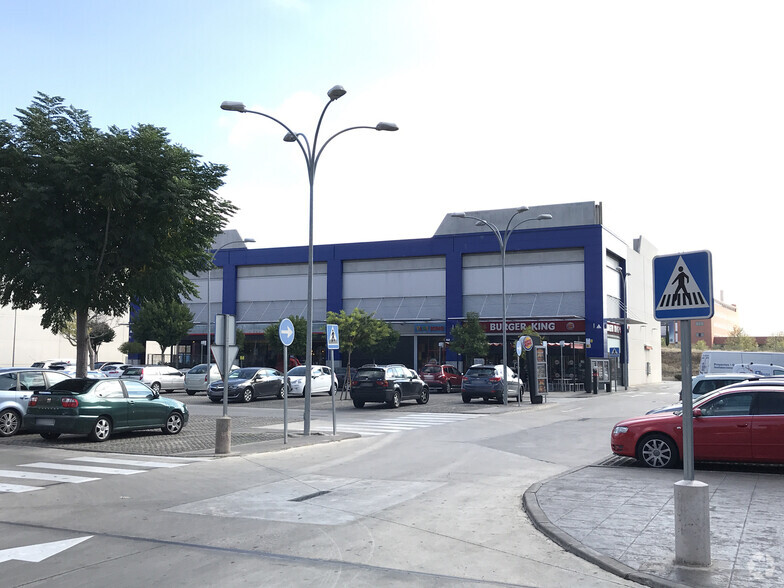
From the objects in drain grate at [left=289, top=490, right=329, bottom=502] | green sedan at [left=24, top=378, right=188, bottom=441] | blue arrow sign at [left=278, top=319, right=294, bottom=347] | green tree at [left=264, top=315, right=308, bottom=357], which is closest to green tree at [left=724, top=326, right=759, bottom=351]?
green tree at [left=264, top=315, right=308, bottom=357]

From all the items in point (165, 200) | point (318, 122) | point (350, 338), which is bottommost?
point (350, 338)

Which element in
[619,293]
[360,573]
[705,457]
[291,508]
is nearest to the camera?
[360,573]

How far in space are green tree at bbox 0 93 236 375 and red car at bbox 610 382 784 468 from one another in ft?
40.4

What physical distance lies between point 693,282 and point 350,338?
109 ft

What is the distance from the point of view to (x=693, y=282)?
654 cm

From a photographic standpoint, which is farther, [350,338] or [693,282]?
[350,338]

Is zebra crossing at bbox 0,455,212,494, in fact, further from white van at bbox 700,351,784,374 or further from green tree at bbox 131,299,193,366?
green tree at bbox 131,299,193,366

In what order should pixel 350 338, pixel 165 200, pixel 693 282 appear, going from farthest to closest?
1. pixel 350 338
2. pixel 165 200
3. pixel 693 282

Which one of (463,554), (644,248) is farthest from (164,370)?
(644,248)

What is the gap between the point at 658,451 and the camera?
40.2 feet

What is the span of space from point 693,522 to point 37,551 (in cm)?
611

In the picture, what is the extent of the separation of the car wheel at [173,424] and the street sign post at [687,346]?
1441cm

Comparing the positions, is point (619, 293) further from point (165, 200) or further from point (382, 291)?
point (165, 200)

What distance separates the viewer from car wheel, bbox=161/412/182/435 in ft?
59.9
